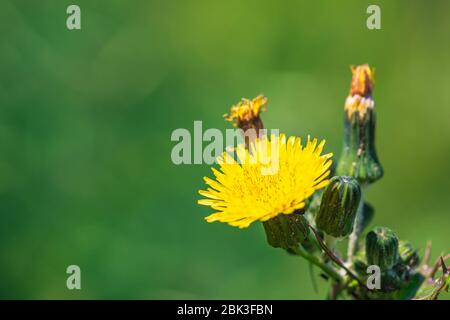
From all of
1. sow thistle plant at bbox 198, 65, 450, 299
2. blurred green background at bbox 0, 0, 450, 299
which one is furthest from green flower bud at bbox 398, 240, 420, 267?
blurred green background at bbox 0, 0, 450, 299

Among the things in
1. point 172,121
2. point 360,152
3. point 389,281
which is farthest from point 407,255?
point 172,121

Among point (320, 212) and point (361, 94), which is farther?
point (361, 94)

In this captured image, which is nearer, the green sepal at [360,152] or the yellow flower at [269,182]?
the yellow flower at [269,182]

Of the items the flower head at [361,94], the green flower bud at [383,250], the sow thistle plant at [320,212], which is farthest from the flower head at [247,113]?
the green flower bud at [383,250]

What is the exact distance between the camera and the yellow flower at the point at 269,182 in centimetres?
238

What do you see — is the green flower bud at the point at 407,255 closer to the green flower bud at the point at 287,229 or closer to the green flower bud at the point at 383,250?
the green flower bud at the point at 383,250

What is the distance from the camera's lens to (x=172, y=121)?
15.6ft

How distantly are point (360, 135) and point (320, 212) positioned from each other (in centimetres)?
51

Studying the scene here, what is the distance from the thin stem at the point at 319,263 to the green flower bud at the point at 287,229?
0.09 metres

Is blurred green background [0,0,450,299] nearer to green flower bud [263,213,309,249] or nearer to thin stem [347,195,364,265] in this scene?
thin stem [347,195,364,265]

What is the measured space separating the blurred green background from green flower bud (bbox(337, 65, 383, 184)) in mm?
1641

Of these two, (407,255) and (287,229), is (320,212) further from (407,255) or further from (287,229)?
(407,255)
